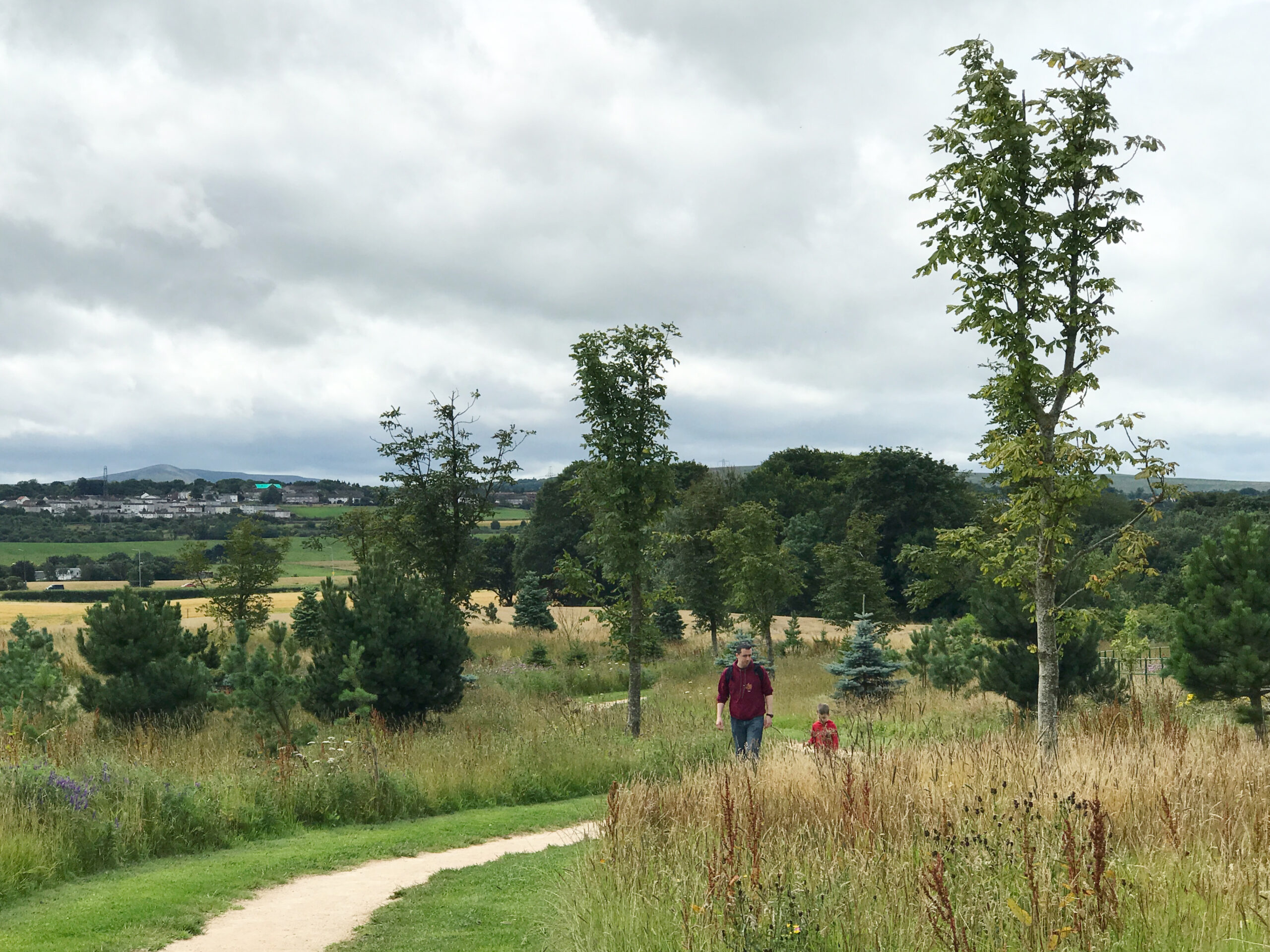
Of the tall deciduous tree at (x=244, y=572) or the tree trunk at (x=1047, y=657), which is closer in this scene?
the tree trunk at (x=1047, y=657)

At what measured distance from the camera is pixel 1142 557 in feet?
37.0

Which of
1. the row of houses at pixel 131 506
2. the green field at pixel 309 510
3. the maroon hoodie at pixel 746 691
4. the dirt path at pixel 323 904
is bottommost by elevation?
the dirt path at pixel 323 904

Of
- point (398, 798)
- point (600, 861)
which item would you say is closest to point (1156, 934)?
point (600, 861)

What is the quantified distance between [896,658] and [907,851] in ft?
63.2

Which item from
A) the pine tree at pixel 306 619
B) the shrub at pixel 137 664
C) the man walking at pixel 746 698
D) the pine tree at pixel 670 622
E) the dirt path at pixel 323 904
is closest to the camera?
the dirt path at pixel 323 904

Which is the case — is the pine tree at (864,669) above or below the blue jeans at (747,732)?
below

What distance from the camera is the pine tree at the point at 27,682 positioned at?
15.5 meters

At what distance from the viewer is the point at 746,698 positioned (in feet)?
37.2

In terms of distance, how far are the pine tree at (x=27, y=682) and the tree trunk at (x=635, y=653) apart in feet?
29.7

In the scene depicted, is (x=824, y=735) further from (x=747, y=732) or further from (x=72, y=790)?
(x=72, y=790)

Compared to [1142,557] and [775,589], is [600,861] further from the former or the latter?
[775,589]

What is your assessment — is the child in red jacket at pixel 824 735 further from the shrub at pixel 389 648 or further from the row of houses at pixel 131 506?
the row of houses at pixel 131 506

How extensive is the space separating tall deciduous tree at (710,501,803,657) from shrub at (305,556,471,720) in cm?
1400

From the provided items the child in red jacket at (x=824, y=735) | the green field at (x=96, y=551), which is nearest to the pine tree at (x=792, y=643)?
the child in red jacket at (x=824, y=735)
